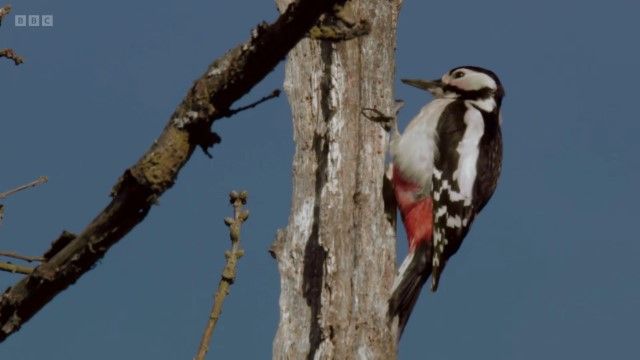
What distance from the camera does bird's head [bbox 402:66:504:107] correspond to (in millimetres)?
4492

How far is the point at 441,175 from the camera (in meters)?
4.06

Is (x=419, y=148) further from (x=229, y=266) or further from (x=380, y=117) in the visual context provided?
(x=229, y=266)

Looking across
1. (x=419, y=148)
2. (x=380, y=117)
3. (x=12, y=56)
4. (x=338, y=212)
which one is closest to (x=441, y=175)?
(x=419, y=148)

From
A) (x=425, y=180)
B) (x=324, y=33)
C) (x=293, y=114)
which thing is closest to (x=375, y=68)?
(x=293, y=114)

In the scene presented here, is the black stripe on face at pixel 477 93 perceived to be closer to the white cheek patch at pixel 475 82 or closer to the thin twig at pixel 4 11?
the white cheek patch at pixel 475 82

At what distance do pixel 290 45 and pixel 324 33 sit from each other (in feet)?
2.74

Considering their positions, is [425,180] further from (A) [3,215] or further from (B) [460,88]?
(A) [3,215]

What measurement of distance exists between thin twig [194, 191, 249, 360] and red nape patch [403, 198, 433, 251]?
55.9 inches

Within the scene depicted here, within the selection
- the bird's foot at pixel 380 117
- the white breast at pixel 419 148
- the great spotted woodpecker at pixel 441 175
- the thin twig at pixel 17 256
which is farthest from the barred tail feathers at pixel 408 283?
the thin twig at pixel 17 256

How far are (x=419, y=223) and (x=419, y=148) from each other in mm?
307

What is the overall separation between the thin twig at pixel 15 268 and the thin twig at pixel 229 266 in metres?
0.39

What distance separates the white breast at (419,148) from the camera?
151 inches

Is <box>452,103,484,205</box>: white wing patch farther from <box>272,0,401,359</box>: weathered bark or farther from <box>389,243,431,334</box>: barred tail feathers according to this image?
<box>272,0,401,359</box>: weathered bark

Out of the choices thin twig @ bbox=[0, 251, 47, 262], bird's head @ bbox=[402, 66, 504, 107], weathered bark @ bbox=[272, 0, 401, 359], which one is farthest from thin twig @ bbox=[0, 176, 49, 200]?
bird's head @ bbox=[402, 66, 504, 107]
